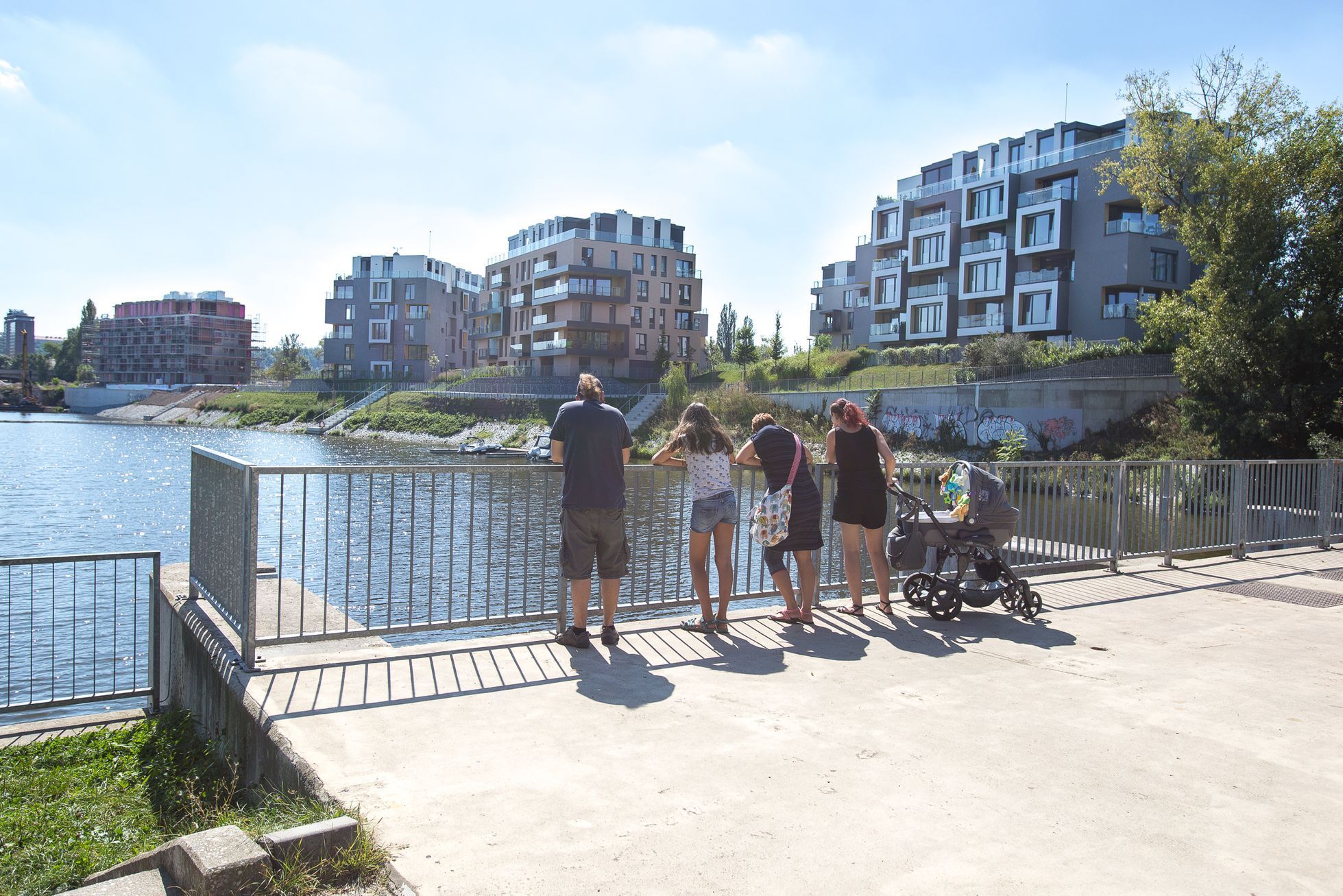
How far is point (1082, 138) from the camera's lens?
2270 inches

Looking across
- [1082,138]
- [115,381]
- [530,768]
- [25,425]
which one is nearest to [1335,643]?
[530,768]

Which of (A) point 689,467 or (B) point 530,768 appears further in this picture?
(A) point 689,467

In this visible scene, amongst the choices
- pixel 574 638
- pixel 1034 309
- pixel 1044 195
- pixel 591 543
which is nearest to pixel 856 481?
pixel 591 543

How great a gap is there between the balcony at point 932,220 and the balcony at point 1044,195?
5960mm

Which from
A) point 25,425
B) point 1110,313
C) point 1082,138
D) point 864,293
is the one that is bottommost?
point 25,425

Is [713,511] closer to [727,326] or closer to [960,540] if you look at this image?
[960,540]

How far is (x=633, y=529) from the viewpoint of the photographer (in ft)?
24.5

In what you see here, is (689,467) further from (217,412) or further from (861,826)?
(217,412)

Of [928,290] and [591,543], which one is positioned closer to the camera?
[591,543]

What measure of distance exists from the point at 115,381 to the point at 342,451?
136 metres

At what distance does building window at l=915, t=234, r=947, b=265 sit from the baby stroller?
5918 cm

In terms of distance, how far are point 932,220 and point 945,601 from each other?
62.1 metres

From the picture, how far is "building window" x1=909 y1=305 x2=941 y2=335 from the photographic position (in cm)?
6288

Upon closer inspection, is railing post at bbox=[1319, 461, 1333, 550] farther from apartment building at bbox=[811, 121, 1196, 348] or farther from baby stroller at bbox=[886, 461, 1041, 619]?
apartment building at bbox=[811, 121, 1196, 348]
